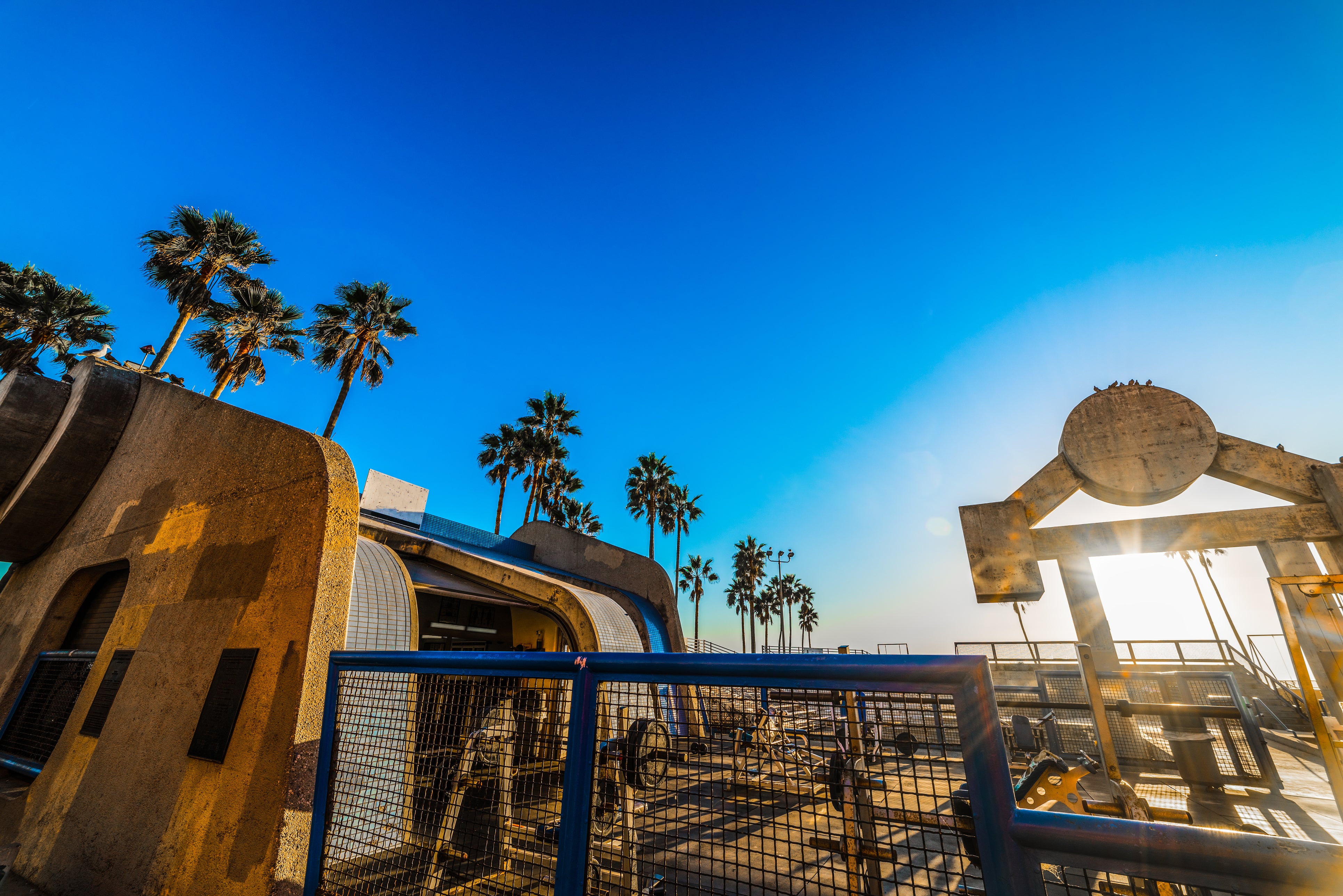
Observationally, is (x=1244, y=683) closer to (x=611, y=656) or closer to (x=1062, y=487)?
(x=1062, y=487)

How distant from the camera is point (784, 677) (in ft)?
5.82

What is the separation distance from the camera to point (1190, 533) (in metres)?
10.0

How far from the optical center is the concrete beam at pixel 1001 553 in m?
9.97

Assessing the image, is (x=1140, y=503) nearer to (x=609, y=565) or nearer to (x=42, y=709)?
(x=609, y=565)

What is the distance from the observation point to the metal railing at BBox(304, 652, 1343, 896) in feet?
4.14

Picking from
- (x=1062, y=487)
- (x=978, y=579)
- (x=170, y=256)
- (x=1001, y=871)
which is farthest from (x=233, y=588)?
(x=170, y=256)

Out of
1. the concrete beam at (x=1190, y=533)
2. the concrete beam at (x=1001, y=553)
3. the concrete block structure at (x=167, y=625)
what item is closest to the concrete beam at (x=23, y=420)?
the concrete block structure at (x=167, y=625)

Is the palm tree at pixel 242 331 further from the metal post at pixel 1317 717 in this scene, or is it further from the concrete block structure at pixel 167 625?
the metal post at pixel 1317 717

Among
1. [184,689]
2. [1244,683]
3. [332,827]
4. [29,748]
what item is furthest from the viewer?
[1244,683]

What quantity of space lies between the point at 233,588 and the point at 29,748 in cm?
381

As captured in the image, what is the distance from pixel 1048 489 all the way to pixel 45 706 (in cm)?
1561

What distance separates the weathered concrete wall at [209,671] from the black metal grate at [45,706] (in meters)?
0.63

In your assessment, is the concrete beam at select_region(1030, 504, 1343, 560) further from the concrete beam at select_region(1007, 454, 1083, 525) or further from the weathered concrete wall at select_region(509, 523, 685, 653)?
the weathered concrete wall at select_region(509, 523, 685, 653)

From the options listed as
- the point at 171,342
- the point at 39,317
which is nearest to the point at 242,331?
the point at 171,342
